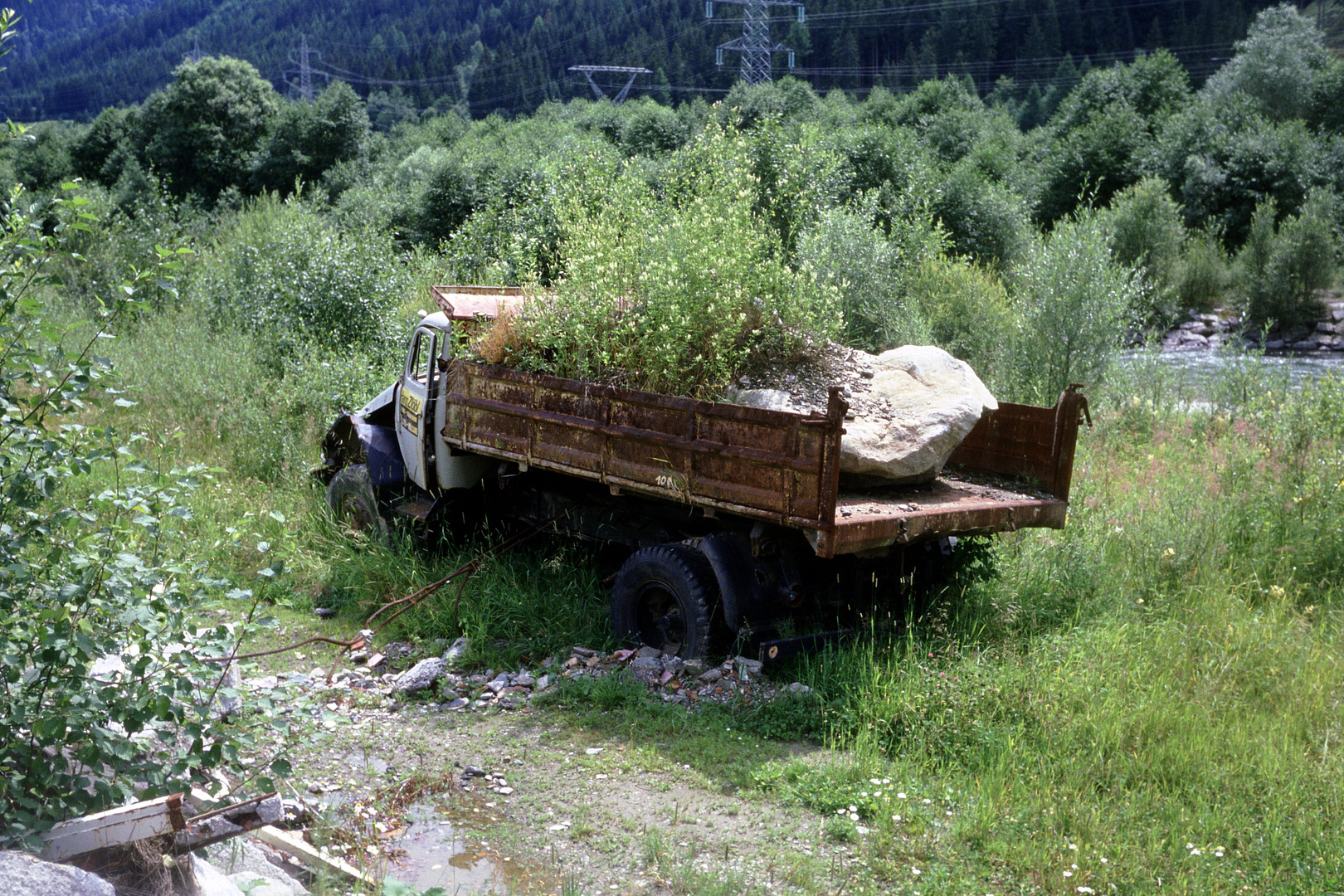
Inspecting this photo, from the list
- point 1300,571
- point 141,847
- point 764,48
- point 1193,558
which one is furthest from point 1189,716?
point 764,48

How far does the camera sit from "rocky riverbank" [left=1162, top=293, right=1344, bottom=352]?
25453mm

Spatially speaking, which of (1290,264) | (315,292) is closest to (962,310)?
(315,292)

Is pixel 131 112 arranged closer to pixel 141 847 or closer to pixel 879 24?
pixel 141 847

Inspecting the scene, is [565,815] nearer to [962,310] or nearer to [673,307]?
[673,307]

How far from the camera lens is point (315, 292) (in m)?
13.8

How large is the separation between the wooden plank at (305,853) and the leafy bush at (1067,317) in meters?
9.88

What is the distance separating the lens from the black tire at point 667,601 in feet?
19.0

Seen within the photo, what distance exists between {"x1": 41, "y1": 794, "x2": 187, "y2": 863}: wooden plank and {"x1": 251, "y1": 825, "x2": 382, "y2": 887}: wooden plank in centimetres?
48

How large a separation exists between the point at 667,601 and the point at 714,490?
1093mm

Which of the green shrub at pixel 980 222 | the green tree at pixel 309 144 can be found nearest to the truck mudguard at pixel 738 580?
the green shrub at pixel 980 222

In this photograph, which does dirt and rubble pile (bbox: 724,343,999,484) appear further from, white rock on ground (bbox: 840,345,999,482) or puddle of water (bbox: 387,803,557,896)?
puddle of water (bbox: 387,803,557,896)

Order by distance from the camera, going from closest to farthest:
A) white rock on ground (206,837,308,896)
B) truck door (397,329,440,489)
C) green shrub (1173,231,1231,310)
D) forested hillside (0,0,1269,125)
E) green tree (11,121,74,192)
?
white rock on ground (206,837,308,896)
truck door (397,329,440,489)
green shrub (1173,231,1231,310)
green tree (11,121,74,192)
forested hillside (0,0,1269,125)

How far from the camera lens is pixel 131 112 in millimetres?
40281

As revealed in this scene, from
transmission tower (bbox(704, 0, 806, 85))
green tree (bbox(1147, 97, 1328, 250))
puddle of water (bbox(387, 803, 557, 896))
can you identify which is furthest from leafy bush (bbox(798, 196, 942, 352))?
transmission tower (bbox(704, 0, 806, 85))
